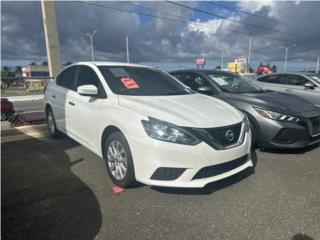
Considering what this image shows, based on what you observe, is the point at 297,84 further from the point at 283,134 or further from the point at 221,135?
the point at 221,135

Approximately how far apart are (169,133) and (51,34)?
430 inches

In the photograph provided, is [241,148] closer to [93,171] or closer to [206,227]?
[206,227]

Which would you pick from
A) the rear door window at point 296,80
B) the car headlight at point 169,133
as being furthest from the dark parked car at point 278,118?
the rear door window at point 296,80

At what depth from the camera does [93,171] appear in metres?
3.72

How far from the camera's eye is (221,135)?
2.90m

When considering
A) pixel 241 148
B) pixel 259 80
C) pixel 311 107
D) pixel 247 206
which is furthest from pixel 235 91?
pixel 259 80

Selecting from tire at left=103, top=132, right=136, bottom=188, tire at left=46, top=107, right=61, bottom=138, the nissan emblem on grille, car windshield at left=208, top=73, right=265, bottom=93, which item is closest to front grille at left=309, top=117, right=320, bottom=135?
car windshield at left=208, top=73, right=265, bottom=93

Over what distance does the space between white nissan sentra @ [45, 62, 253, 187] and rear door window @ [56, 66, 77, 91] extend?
355mm

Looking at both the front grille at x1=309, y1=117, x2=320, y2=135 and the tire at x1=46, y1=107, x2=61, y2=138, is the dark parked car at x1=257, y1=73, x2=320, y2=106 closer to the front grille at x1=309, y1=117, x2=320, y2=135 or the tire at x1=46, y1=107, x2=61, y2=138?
the front grille at x1=309, y1=117, x2=320, y2=135

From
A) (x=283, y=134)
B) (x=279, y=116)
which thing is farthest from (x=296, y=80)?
(x=283, y=134)

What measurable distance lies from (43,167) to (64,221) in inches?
66.5

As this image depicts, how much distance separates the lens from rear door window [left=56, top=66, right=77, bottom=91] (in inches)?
176

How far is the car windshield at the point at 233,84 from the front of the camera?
5137 millimetres

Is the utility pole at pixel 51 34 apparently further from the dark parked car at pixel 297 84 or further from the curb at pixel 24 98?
the dark parked car at pixel 297 84
